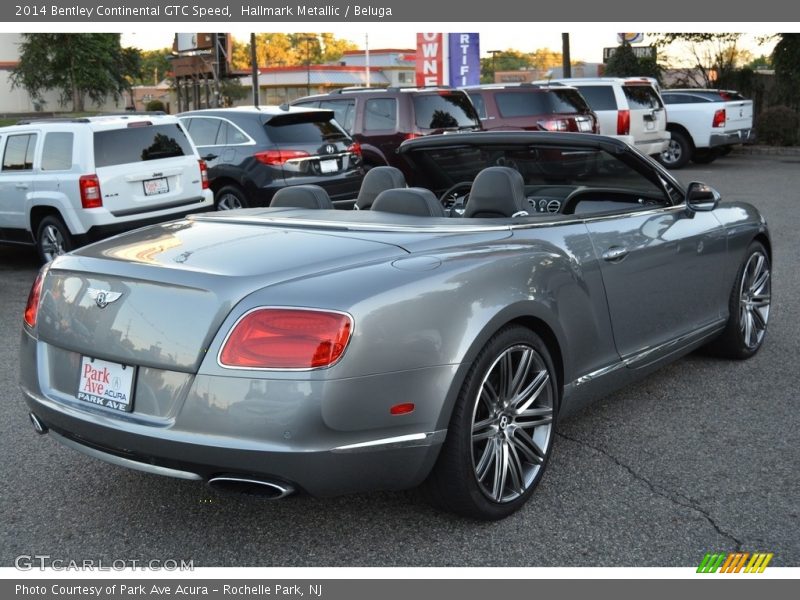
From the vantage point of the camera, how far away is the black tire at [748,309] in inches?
226

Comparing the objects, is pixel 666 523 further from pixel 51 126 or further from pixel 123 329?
pixel 51 126

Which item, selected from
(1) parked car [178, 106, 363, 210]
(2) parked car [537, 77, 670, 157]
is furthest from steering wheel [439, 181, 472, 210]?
(2) parked car [537, 77, 670, 157]

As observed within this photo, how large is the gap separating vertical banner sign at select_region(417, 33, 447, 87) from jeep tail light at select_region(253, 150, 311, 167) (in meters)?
12.4

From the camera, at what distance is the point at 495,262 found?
3.73 m

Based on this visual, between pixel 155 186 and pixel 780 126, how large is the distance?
19960mm

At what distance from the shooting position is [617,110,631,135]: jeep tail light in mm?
18969

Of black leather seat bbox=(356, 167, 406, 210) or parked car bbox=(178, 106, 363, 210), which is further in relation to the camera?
parked car bbox=(178, 106, 363, 210)

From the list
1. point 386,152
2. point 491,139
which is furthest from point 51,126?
point 491,139

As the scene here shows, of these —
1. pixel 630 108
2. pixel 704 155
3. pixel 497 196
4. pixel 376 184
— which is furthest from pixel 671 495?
pixel 704 155

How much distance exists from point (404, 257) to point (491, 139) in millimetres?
1726

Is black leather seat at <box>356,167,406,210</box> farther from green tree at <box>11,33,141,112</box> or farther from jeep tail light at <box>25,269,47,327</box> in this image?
green tree at <box>11,33,141,112</box>

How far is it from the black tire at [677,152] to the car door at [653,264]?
17146 mm

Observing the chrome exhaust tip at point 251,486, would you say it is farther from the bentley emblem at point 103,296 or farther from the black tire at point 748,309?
the black tire at point 748,309

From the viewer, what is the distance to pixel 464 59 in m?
23.8
